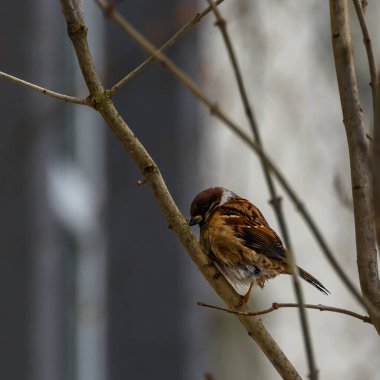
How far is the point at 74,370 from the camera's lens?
964 centimetres

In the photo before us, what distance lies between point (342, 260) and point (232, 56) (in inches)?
204

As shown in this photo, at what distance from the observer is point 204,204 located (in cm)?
499

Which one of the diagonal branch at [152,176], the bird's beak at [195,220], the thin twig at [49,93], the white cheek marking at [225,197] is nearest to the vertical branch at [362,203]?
the diagonal branch at [152,176]

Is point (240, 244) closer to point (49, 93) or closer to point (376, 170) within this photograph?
point (49, 93)

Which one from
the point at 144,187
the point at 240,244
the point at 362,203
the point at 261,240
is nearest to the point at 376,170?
the point at 362,203

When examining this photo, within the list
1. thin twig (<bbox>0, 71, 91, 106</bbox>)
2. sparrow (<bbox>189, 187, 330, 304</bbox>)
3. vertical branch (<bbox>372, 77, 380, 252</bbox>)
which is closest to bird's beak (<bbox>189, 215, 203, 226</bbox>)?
sparrow (<bbox>189, 187, 330, 304</bbox>)

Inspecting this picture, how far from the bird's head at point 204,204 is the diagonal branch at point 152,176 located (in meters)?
1.57

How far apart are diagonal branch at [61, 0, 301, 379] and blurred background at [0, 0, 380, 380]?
4.95 meters

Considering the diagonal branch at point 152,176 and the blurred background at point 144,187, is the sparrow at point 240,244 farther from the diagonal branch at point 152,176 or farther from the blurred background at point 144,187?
the blurred background at point 144,187

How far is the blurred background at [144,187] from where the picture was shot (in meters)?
8.88

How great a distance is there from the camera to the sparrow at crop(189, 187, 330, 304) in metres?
4.44

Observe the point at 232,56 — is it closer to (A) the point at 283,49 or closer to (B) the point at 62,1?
(B) the point at 62,1

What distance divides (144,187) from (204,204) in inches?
191

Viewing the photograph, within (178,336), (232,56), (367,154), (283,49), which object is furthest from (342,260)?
(232,56)
